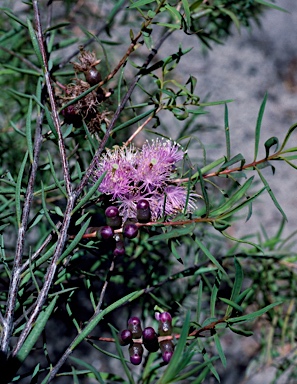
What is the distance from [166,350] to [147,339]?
0.6 inches

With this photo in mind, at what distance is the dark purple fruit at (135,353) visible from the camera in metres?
0.36

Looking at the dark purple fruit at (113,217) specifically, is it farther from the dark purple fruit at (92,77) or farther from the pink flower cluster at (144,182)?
the dark purple fruit at (92,77)

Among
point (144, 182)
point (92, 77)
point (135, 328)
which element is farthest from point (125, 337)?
point (92, 77)

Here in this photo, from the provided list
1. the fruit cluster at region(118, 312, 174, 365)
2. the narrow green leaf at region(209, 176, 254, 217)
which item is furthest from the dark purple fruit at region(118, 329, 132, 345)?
the narrow green leaf at region(209, 176, 254, 217)

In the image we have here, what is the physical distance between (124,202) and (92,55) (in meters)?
0.17

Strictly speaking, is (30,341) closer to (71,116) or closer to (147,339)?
(147,339)

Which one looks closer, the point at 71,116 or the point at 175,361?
the point at 175,361

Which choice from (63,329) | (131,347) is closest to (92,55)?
(131,347)

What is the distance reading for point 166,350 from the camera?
14.0 inches

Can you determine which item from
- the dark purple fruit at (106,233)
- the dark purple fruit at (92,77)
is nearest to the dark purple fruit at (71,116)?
the dark purple fruit at (92,77)

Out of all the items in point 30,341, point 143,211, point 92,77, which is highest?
point 92,77

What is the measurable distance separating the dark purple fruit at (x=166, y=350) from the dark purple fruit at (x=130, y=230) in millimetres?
88

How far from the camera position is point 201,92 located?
1.45 m

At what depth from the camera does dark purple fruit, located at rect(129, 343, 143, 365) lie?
36 cm
